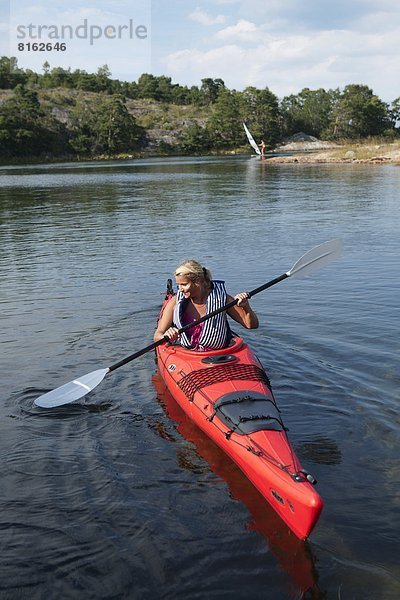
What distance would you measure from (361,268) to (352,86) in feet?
320

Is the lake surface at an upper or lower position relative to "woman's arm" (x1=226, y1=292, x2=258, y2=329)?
lower

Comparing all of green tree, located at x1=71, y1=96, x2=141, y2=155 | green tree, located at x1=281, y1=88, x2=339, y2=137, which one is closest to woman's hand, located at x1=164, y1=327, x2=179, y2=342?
green tree, located at x1=71, y1=96, x2=141, y2=155

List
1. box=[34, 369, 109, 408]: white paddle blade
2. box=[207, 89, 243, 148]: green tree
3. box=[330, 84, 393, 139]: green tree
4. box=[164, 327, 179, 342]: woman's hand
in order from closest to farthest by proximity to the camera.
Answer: box=[164, 327, 179, 342]: woman's hand → box=[34, 369, 109, 408]: white paddle blade → box=[330, 84, 393, 139]: green tree → box=[207, 89, 243, 148]: green tree

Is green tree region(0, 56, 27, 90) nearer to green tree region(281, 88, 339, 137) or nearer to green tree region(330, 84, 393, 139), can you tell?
green tree region(281, 88, 339, 137)

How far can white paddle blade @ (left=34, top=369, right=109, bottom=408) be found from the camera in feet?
19.8

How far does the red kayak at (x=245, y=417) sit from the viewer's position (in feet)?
12.6

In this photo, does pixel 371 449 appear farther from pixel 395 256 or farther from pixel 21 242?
pixel 21 242

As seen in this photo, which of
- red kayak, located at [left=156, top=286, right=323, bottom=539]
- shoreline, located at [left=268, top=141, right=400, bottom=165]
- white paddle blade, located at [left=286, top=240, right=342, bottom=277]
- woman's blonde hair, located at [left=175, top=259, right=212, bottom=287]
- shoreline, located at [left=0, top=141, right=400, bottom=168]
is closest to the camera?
red kayak, located at [left=156, top=286, right=323, bottom=539]

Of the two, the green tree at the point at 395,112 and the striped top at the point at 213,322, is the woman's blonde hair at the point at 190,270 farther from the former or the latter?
the green tree at the point at 395,112

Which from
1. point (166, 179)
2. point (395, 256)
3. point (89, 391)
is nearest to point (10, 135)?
point (166, 179)

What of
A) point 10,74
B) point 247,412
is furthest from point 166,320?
point 10,74

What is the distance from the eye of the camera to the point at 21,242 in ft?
52.9

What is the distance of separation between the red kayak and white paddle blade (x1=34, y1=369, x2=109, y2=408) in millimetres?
776

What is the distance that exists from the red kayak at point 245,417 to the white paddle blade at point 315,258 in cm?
149
